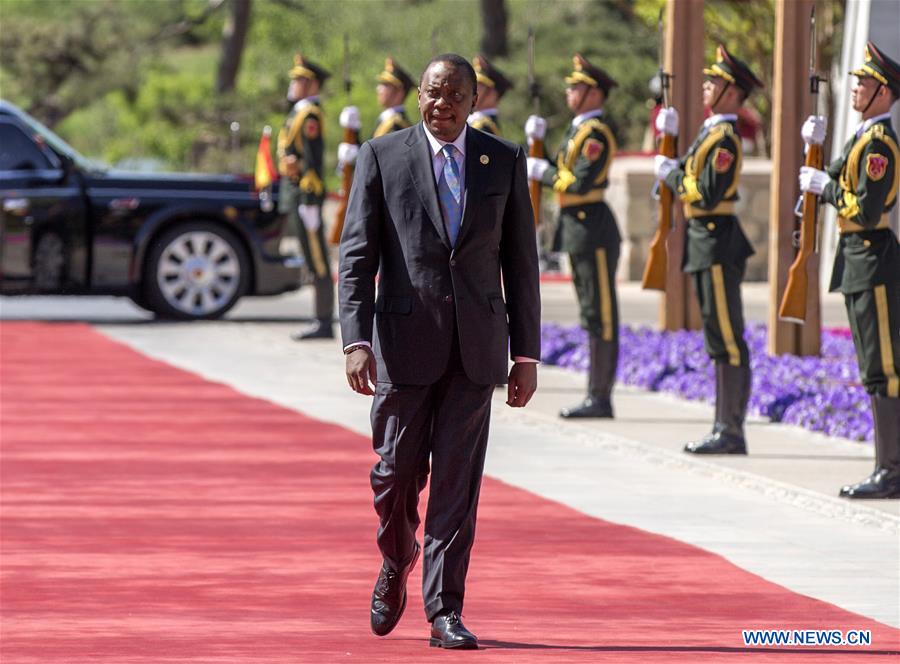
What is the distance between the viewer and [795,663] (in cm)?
767

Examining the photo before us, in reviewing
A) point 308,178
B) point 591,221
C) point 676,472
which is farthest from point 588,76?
point 308,178

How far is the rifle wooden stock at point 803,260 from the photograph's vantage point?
12.2 meters

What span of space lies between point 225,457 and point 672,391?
165 inches

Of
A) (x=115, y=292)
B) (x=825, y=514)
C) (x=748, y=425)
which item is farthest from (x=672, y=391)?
(x=115, y=292)

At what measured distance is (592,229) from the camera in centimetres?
1459

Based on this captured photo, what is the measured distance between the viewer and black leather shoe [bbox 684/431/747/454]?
13023mm

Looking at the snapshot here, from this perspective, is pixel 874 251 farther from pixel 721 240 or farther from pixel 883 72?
pixel 721 240

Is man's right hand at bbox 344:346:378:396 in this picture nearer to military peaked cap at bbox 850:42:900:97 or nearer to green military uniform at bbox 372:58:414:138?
military peaked cap at bbox 850:42:900:97

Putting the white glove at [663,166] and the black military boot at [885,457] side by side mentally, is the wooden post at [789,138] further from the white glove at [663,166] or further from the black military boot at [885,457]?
the black military boot at [885,457]

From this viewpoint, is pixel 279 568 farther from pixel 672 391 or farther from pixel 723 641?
pixel 672 391

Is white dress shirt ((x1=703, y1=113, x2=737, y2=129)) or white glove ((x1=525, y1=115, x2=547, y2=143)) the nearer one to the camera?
white dress shirt ((x1=703, y1=113, x2=737, y2=129))

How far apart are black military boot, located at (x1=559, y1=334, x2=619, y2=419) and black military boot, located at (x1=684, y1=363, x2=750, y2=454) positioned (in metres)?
1.74

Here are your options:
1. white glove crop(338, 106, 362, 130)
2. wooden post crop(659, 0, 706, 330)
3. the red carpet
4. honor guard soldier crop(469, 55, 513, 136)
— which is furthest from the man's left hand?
white glove crop(338, 106, 362, 130)

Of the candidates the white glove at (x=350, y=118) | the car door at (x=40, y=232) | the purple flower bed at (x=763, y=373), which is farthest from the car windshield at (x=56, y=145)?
the purple flower bed at (x=763, y=373)
